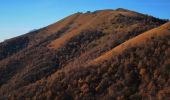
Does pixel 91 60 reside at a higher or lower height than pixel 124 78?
higher

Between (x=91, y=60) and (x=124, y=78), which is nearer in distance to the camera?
(x=124, y=78)

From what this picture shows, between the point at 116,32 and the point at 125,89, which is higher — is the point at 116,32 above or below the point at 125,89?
above

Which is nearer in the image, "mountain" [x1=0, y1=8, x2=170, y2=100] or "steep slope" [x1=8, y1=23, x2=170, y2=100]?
"steep slope" [x1=8, y1=23, x2=170, y2=100]

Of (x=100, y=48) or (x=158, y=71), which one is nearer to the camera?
(x=158, y=71)

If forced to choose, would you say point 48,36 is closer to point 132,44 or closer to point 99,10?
point 99,10

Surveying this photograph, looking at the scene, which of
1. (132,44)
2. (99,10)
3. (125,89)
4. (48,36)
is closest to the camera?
(125,89)

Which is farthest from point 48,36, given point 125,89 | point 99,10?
point 125,89

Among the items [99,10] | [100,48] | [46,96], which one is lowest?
[46,96]

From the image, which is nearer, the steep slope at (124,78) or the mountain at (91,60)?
the steep slope at (124,78)
